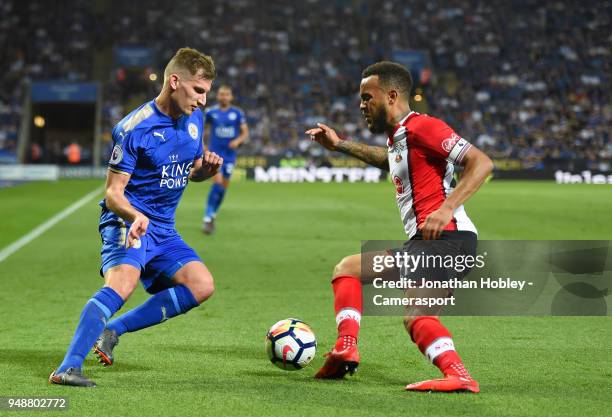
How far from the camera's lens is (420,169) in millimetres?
5203

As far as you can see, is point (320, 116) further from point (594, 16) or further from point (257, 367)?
point (257, 367)

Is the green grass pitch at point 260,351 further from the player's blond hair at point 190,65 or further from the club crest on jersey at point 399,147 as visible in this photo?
the player's blond hair at point 190,65

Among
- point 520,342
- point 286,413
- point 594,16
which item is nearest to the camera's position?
point 286,413

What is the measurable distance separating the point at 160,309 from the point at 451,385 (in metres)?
1.95

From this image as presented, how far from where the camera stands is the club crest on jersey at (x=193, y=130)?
583cm

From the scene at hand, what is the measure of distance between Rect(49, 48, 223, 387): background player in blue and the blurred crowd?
3255 centimetres

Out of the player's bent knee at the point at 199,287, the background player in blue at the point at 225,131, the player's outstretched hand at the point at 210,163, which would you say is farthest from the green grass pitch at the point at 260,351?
the background player in blue at the point at 225,131

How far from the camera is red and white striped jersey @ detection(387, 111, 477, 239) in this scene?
509 centimetres

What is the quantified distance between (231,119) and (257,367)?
11.1 meters

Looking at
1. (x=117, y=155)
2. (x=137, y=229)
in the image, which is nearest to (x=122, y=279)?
(x=137, y=229)

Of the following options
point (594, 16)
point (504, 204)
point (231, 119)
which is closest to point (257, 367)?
point (231, 119)

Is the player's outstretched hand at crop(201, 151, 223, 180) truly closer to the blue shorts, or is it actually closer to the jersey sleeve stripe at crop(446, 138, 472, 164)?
the blue shorts

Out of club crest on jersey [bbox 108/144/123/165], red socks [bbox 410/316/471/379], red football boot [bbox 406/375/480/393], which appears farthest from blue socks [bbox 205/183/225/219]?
red football boot [bbox 406/375/480/393]

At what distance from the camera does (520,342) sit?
6508 millimetres
